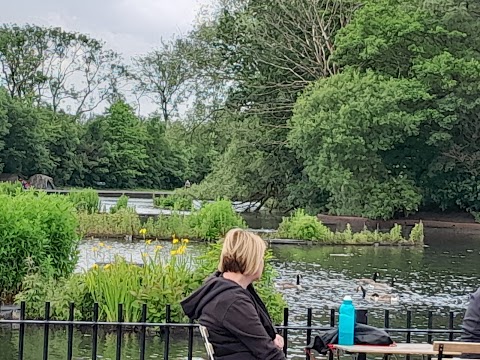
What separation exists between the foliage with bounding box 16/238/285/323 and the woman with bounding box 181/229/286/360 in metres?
5.65

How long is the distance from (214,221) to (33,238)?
14069mm

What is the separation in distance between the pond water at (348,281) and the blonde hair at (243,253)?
5.71m

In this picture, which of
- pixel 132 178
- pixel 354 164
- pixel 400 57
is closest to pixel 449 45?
pixel 400 57

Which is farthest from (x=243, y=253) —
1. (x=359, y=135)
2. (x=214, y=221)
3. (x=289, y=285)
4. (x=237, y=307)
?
(x=359, y=135)

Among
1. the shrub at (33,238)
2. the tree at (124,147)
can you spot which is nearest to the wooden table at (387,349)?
the shrub at (33,238)

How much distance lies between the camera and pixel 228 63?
42.9m

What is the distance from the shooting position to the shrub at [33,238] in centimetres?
1110

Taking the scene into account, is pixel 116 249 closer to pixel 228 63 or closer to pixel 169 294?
pixel 169 294

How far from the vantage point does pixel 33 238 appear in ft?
36.8

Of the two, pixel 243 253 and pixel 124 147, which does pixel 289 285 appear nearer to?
pixel 243 253

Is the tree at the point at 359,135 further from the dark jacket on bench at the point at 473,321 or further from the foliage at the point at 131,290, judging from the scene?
the dark jacket on bench at the point at 473,321

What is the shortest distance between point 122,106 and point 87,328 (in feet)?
201

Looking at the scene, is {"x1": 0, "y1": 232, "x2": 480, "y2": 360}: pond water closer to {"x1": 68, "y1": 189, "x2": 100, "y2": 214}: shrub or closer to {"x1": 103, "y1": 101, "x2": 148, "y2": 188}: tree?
{"x1": 68, "y1": 189, "x2": 100, "y2": 214}: shrub

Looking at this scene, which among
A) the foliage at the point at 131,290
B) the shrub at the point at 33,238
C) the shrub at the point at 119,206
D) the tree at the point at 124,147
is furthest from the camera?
the tree at the point at 124,147
